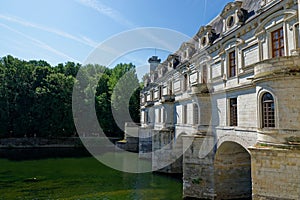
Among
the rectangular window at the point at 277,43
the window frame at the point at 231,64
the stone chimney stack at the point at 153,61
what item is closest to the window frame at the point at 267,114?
the rectangular window at the point at 277,43

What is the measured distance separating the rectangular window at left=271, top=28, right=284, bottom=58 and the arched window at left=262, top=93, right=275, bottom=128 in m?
1.92

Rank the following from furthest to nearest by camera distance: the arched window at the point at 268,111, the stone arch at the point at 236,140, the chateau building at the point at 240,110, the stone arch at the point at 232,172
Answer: the stone arch at the point at 232,172, the stone arch at the point at 236,140, the arched window at the point at 268,111, the chateau building at the point at 240,110

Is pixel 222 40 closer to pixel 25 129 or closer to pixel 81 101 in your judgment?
pixel 81 101

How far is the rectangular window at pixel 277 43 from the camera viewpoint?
877 centimetres

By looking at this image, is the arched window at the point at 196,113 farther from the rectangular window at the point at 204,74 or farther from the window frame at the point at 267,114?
the window frame at the point at 267,114

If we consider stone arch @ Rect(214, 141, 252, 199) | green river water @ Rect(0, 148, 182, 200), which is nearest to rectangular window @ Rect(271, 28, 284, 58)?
stone arch @ Rect(214, 141, 252, 199)

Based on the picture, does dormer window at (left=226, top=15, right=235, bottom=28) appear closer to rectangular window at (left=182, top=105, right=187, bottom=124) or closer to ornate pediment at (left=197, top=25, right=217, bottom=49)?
ornate pediment at (left=197, top=25, right=217, bottom=49)

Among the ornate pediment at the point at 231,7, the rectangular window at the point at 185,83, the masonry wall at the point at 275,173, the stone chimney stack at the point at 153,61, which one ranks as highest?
the stone chimney stack at the point at 153,61

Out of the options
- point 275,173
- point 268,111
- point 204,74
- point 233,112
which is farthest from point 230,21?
point 275,173

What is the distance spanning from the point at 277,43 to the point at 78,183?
45.7 feet

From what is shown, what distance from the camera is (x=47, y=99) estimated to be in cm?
3434

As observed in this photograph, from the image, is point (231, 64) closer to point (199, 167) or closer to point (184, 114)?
point (199, 167)

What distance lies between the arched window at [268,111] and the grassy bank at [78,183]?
23.4ft

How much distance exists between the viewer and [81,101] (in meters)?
36.6
